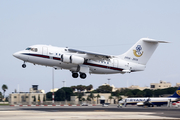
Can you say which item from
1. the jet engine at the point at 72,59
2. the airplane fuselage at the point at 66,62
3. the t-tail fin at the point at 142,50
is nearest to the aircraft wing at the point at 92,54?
the airplane fuselage at the point at 66,62

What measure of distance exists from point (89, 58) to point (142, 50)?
783 cm

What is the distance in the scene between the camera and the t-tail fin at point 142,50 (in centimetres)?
4494

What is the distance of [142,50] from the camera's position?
45.3 meters

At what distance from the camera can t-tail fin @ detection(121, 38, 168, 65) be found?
147ft

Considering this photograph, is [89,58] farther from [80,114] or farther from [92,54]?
[80,114]

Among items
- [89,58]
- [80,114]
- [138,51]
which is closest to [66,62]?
[89,58]

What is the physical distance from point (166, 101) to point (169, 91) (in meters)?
31.4

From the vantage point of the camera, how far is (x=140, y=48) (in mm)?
45250

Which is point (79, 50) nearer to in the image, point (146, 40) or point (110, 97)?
point (146, 40)

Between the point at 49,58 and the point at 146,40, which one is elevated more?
the point at 146,40

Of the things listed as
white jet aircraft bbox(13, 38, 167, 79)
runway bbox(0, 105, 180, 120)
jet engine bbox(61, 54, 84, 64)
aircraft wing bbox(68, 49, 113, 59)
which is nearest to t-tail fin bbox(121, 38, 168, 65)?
white jet aircraft bbox(13, 38, 167, 79)

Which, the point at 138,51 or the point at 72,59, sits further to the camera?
the point at 138,51

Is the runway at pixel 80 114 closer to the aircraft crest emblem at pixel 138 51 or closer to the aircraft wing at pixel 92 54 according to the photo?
the aircraft wing at pixel 92 54

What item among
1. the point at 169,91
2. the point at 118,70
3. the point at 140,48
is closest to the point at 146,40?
the point at 140,48
